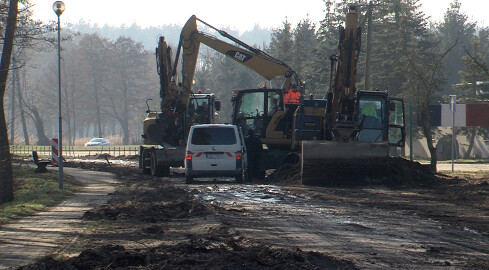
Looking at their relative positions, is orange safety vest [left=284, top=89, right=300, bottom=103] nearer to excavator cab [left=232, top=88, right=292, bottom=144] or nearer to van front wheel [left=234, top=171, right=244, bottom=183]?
excavator cab [left=232, top=88, right=292, bottom=144]

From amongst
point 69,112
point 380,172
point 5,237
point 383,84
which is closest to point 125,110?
point 69,112

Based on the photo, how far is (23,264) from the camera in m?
10.6

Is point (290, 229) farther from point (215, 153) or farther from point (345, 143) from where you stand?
point (215, 153)

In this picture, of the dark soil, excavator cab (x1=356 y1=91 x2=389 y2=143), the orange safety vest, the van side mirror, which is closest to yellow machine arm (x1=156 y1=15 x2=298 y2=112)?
the orange safety vest

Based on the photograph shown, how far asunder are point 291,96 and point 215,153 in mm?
6939

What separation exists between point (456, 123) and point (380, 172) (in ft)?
44.9

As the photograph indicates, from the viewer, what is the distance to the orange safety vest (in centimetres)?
3164

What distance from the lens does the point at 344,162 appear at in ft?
78.9

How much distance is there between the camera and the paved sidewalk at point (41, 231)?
11526 mm

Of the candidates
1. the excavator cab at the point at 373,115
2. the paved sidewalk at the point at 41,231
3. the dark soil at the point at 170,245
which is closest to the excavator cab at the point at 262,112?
the excavator cab at the point at 373,115

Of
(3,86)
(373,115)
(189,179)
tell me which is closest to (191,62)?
(189,179)

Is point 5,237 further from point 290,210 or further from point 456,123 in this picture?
point 456,123

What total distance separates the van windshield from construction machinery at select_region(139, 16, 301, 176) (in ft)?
17.0

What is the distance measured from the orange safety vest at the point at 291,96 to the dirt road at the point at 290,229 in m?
8.59
